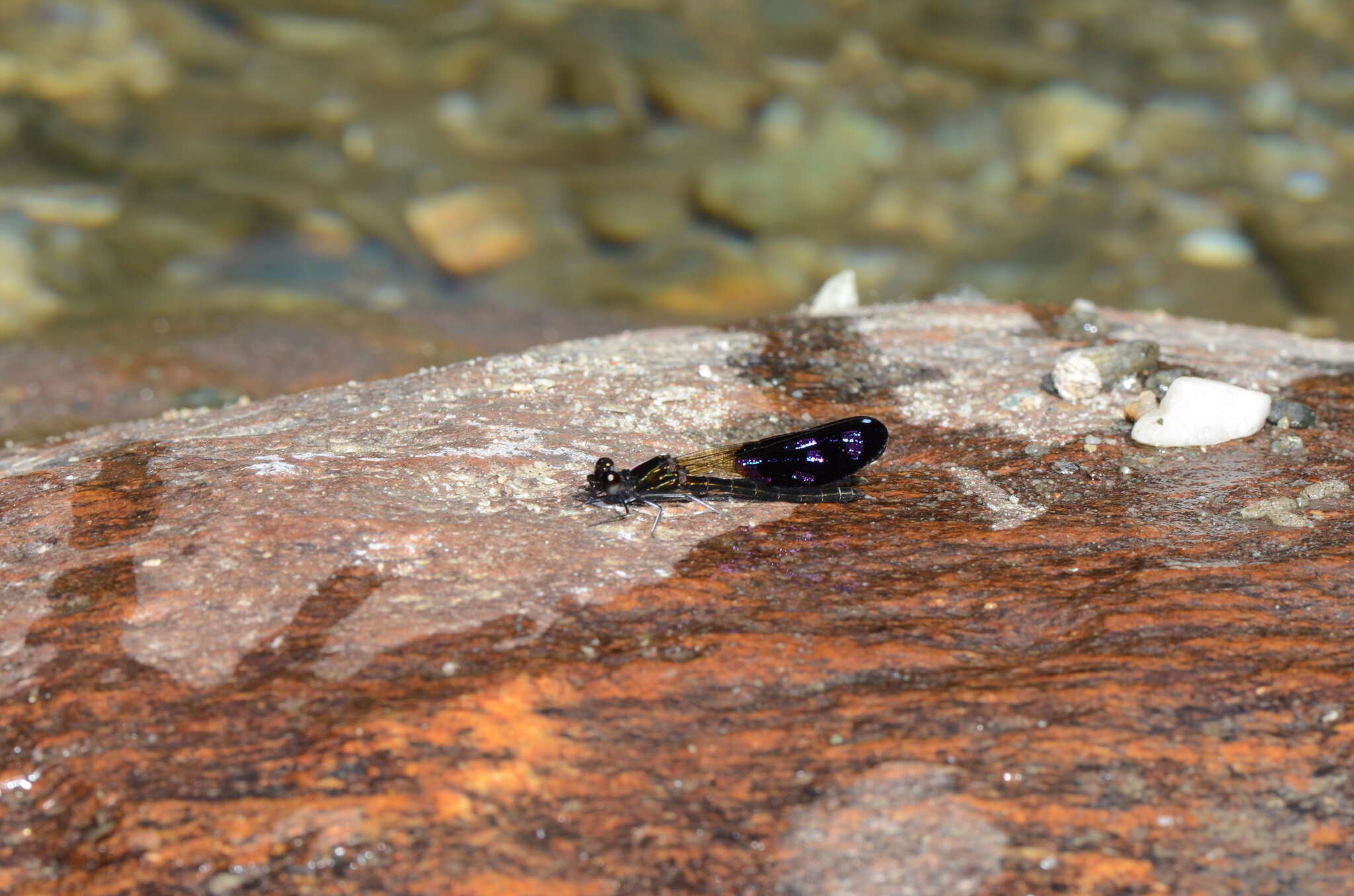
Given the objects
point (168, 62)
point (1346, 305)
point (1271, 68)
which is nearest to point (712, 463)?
point (1346, 305)

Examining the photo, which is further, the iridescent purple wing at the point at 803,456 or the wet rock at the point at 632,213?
the wet rock at the point at 632,213

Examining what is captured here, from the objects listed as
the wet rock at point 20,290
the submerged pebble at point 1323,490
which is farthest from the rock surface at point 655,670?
the wet rock at point 20,290

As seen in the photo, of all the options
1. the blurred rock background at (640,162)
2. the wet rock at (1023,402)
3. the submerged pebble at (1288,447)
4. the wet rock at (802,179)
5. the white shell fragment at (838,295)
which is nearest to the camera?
the submerged pebble at (1288,447)

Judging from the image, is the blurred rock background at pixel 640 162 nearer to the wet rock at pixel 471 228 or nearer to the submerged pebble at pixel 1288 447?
the wet rock at pixel 471 228

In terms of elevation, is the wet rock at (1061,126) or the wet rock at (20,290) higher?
the wet rock at (1061,126)

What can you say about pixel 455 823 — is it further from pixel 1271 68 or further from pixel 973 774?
pixel 1271 68

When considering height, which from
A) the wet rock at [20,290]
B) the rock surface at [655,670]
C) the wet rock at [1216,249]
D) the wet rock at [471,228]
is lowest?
the wet rock at [20,290]

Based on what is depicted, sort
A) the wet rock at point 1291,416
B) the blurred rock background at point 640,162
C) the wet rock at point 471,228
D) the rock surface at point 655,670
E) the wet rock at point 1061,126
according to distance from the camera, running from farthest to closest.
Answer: the wet rock at point 1061,126
the wet rock at point 471,228
the blurred rock background at point 640,162
the wet rock at point 1291,416
the rock surface at point 655,670
